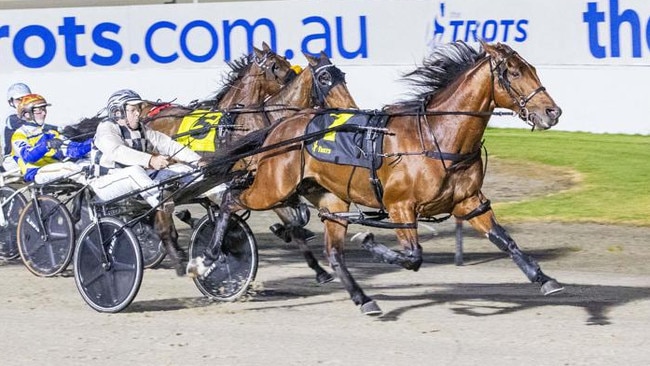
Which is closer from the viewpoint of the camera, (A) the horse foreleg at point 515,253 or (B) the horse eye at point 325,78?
(A) the horse foreleg at point 515,253

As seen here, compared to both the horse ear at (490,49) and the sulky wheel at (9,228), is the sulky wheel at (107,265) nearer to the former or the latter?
the sulky wheel at (9,228)

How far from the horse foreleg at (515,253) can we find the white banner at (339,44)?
830cm

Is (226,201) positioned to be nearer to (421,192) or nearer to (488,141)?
(421,192)

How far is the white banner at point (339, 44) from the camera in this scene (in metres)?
17.1

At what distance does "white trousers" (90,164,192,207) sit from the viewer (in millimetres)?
9516

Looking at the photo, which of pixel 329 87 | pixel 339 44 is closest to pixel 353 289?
pixel 329 87

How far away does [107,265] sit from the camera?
9.15 meters

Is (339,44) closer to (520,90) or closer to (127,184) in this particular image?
(127,184)

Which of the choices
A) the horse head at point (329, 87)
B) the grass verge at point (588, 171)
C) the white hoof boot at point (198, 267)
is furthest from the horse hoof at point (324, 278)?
the grass verge at point (588, 171)

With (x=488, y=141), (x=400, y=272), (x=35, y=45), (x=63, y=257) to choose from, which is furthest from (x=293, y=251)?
(x=35, y=45)

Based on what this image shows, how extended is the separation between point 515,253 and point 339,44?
968 cm

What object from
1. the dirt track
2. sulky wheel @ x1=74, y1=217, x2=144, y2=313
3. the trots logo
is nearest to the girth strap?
the dirt track

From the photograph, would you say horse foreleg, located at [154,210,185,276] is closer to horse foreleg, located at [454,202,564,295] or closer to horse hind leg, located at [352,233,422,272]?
horse hind leg, located at [352,233,422,272]

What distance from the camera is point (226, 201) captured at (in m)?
9.56
